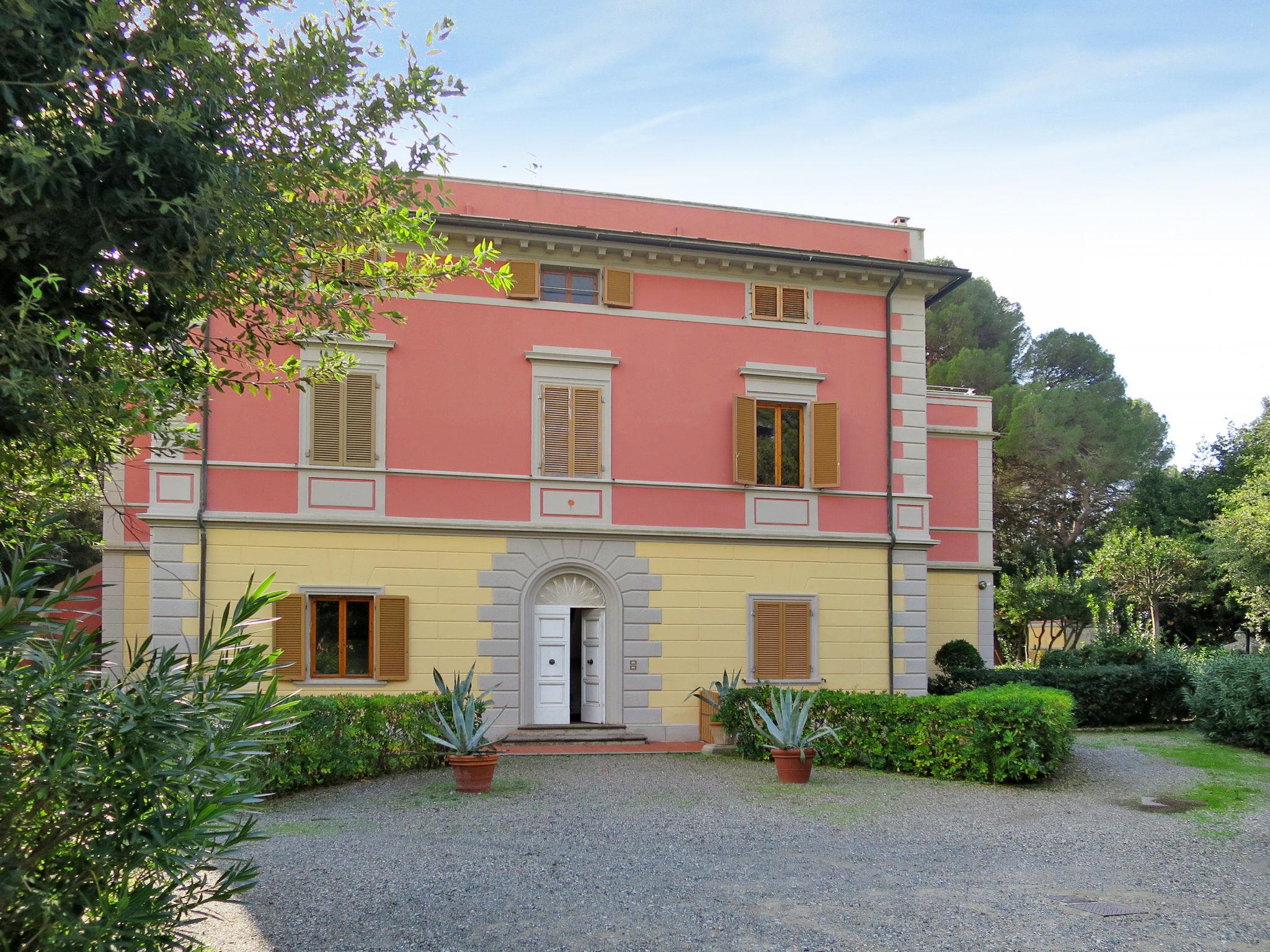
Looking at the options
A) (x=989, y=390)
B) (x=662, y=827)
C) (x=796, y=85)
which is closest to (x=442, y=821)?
(x=662, y=827)

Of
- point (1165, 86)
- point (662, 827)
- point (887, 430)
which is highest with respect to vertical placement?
point (1165, 86)

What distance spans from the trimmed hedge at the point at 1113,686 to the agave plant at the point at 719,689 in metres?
4.64

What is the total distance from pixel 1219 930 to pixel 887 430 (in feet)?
36.2

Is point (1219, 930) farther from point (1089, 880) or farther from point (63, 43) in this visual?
point (63, 43)

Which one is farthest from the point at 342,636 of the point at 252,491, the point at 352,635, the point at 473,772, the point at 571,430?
the point at 473,772

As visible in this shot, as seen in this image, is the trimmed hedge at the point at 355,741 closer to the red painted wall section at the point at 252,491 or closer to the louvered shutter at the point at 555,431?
the red painted wall section at the point at 252,491

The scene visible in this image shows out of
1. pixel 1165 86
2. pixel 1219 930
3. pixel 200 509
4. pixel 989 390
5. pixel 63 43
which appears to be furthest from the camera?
pixel 989 390

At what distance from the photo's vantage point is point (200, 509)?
1400 cm

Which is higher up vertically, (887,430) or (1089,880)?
(887,430)

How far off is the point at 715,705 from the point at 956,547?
6762 mm

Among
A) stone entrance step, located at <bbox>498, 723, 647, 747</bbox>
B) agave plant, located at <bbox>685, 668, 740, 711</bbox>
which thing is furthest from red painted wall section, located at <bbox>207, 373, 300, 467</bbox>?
agave plant, located at <bbox>685, 668, 740, 711</bbox>

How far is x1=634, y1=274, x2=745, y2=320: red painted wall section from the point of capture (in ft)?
52.4

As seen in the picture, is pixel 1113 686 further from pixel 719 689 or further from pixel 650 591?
pixel 650 591

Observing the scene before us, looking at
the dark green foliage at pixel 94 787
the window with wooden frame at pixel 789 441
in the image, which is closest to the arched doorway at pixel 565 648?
the window with wooden frame at pixel 789 441
